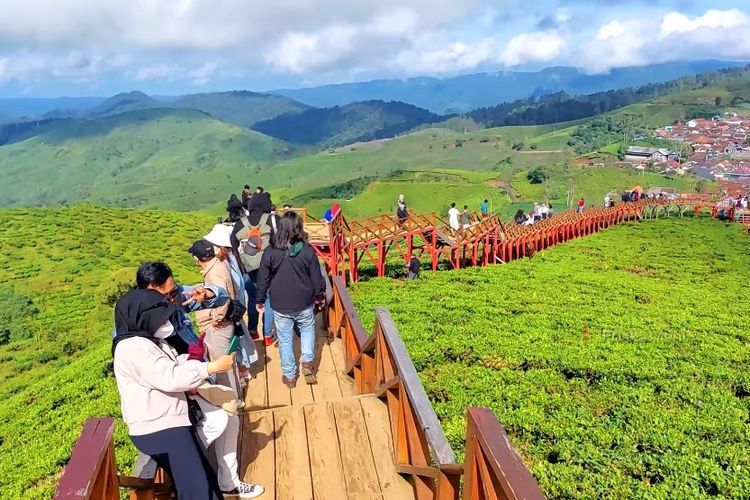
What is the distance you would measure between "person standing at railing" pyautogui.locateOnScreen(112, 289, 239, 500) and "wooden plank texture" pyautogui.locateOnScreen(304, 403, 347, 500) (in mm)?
1164

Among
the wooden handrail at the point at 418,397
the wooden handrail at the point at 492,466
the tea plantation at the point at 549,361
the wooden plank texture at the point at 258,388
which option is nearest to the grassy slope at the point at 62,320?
the tea plantation at the point at 549,361

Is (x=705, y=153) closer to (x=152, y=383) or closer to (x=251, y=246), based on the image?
(x=251, y=246)

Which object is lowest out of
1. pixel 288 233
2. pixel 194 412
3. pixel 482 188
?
pixel 482 188

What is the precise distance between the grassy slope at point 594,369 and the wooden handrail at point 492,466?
3.64 m

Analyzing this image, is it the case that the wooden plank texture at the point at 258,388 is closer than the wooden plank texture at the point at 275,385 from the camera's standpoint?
Yes

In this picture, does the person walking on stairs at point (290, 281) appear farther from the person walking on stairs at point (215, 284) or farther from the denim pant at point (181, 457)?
the denim pant at point (181, 457)

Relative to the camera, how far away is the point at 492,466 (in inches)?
127

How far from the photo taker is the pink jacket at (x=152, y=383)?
408 centimetres

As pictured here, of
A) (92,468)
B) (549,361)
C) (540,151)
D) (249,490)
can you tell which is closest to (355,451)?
(249,490)

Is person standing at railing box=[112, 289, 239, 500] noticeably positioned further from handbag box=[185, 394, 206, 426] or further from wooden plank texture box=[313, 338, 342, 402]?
wooden plank texture box=[313, 338, 342, 402]

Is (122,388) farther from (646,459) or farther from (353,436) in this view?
(646,459)

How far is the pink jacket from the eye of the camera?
408cm

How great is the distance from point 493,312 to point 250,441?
380 inches

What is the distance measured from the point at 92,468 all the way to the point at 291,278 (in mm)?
3797
